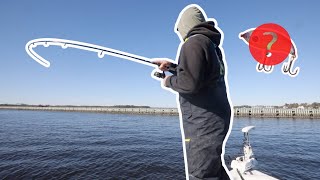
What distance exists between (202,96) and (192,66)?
37 centimetres

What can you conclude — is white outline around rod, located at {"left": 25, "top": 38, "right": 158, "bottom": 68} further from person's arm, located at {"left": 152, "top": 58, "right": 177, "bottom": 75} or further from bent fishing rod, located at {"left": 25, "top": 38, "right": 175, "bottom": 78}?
person's arm, located at {"left": 152, "top": 58, "right": 177, "bottom": 75}

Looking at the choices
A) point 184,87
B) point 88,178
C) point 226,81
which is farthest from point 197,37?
point 88,178

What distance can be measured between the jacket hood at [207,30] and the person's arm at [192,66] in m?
0.15

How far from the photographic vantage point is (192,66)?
203cm

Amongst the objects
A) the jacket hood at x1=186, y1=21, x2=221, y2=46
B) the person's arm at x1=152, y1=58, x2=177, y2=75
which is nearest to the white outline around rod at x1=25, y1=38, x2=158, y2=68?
the person's arm at x1=152, y1=58, x2=177, y2=75

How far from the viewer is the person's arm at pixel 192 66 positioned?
2014 mm

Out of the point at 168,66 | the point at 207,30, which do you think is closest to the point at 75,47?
the point at 168,66

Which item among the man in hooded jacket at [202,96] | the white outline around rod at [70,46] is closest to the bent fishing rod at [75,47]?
the white outline around rod at [70,46]

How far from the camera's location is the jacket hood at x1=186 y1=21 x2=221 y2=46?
7.13 feet

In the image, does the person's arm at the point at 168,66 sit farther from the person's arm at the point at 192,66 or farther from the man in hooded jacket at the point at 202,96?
the person's arm at the point at 192,66

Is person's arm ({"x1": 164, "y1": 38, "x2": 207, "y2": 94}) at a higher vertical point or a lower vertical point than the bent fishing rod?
lower

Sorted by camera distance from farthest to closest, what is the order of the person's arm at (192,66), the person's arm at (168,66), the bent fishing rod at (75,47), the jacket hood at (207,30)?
the bent fishing rod at (75,47) → the person's arm at (168,66) → the jacket hood at (207,30) → the person's arm at (192,66)

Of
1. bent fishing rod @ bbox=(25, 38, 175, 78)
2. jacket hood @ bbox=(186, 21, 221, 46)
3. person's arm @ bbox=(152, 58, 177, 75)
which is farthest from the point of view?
bent fishing rod @ bbox=(25, 38, 175, 78)

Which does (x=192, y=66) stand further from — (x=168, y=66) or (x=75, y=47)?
(x=75, y=47)
